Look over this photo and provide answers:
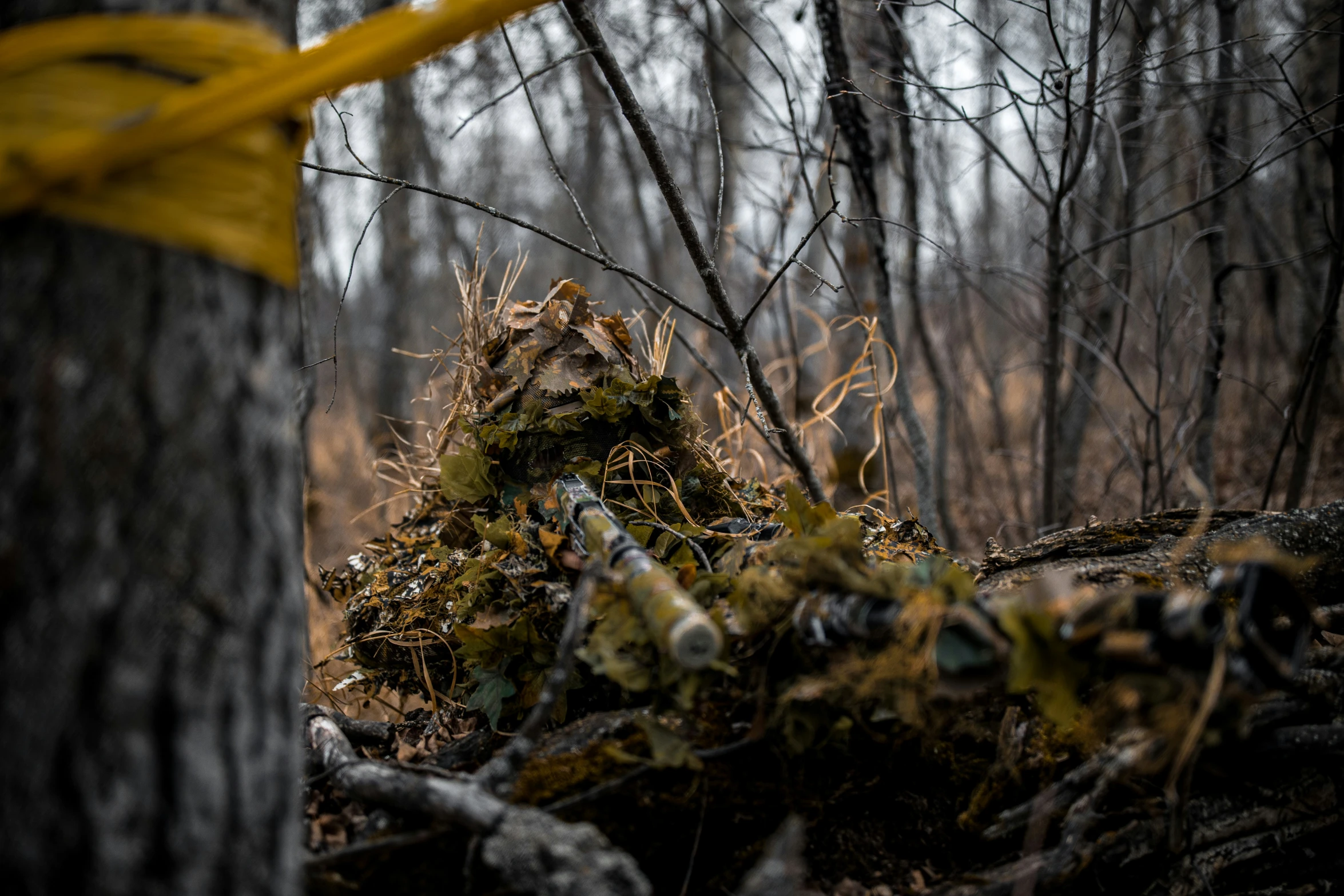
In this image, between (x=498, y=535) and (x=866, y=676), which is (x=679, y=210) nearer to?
(x=498, y=535)

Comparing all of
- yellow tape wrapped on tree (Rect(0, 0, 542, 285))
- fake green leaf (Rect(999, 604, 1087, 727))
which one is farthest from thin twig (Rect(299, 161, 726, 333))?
fake green leaf (Rect(999, 604, 1087, 727))

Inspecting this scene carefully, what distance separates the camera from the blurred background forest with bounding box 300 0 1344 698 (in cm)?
285

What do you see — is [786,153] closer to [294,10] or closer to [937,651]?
[294,10]

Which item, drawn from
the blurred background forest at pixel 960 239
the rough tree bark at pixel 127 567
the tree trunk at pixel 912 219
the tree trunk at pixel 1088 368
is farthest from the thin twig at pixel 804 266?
the tree trunk at pixel 1088 368

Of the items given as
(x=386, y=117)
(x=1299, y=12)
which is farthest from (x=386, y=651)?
(x=1299, y=12)

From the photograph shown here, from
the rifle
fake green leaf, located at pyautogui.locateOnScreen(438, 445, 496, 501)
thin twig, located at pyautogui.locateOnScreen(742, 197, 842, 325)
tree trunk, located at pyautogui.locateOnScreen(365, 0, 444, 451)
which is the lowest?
the rifle

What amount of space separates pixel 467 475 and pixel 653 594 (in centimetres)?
111

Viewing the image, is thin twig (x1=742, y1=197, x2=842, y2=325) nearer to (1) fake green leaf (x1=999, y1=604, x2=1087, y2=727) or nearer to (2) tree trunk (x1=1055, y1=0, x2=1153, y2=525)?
(1) fake green leaf (x1=999, y1=604, x2=1087, y2=727)

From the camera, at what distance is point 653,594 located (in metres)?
1.32

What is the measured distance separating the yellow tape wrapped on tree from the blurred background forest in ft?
3.29

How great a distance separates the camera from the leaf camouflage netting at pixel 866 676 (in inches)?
42.5

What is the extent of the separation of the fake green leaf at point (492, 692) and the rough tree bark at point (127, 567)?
33.3 inches

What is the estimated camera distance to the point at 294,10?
112 cm

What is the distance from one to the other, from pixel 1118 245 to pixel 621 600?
4.39m
